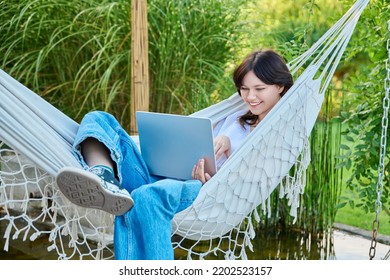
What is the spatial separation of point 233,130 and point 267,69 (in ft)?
0.83

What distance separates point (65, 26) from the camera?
157 inches

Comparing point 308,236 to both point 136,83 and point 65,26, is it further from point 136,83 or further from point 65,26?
point 65,26

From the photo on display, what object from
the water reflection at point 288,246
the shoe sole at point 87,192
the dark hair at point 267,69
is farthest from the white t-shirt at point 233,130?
the water reflection at point 288,246

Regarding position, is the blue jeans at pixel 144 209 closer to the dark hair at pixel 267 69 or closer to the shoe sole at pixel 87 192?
the shoe sole at pixel 87 192

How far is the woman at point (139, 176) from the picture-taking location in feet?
6.63

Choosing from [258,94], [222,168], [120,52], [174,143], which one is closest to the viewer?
[222,168]

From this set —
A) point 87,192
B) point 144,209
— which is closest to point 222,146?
point 144,209

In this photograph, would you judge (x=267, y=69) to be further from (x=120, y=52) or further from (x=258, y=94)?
(x=120, y=52)

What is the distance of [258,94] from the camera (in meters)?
2.51

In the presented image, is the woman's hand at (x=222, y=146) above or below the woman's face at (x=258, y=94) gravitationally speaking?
below

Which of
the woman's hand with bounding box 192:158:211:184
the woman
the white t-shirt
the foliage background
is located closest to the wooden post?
the foliage background

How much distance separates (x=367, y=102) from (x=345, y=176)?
8.55 ft

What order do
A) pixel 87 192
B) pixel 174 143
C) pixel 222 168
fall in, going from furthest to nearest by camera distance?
pixel 174 143 → pixel 222 168 → pixel 87 192

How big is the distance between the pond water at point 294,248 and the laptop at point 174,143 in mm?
1198
